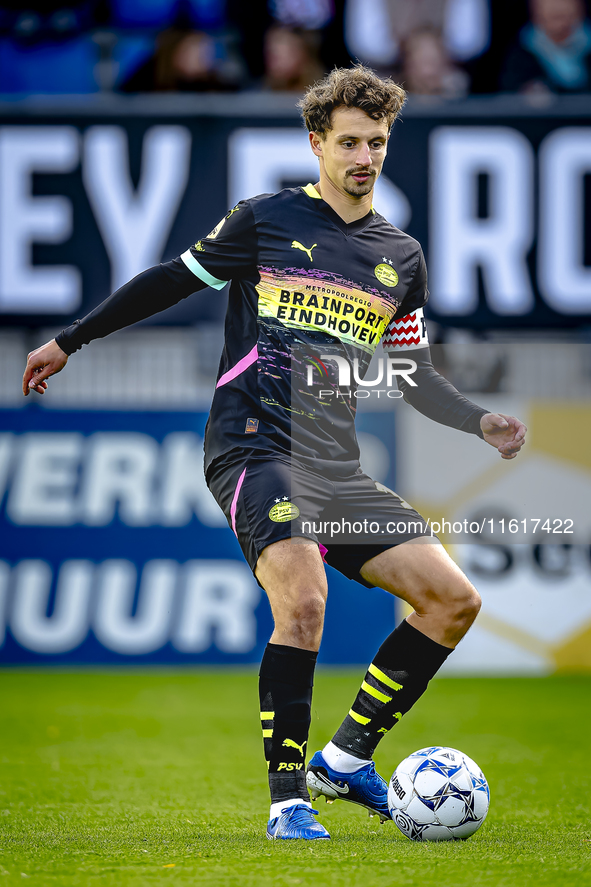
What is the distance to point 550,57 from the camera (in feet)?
29.9

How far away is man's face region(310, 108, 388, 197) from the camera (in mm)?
3625

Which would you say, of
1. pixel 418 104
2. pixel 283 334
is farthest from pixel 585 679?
pixel 283 334

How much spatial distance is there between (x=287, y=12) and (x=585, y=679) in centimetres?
600

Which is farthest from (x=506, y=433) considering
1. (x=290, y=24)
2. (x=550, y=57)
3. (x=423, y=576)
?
(x=290, y=24)

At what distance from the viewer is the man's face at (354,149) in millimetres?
3625

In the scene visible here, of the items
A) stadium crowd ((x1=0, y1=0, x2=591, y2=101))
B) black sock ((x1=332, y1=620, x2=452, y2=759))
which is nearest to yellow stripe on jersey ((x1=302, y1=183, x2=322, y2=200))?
black sock ((x1=332, y1=620, x2=452, y2=759))

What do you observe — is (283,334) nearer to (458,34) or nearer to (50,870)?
(50,870)

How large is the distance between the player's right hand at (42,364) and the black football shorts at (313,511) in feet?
2.07

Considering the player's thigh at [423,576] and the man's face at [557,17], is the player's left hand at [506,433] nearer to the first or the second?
the player's thigh at [423,576]

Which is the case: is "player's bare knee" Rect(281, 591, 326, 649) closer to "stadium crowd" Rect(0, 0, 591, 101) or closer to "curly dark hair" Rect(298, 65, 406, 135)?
"curly dark hair" Rect(298, 65, 406, 135)

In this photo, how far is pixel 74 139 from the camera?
8.55m

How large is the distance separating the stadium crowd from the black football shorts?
580cm

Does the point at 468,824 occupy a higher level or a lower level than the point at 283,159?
lower

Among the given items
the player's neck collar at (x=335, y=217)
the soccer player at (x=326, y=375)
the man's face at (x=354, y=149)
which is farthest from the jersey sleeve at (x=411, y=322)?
the man's face at (x=354, y=149)
